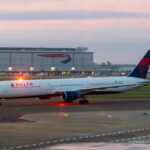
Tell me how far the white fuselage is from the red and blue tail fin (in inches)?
35.2

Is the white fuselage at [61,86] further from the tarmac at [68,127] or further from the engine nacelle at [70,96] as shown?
the tarmac at [68,127]

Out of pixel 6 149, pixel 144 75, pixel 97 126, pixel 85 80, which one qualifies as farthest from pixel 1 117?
pixel 144 75

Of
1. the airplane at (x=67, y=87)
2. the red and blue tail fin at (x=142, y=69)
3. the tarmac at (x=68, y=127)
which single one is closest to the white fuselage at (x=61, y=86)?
the airplane at (x=67, y=87)

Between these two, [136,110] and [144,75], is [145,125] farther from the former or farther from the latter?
[144,75]

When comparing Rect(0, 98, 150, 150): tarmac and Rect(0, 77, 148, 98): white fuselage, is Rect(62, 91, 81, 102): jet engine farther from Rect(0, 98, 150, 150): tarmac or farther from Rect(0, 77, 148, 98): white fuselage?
Rect(0, 98, 150, 150): tarmac

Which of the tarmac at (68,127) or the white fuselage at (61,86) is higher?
the white fuselage at (61,86)

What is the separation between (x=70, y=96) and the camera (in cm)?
5075

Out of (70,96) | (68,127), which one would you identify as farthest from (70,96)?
(68,127)

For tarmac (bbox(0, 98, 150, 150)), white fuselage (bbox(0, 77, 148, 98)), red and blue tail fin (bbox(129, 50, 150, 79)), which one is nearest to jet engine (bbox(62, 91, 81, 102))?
white fuselage (bbox(0, 77, 148, 98))

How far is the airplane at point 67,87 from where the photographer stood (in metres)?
49.1

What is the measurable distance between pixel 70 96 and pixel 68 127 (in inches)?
821

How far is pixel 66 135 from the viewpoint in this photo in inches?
1038

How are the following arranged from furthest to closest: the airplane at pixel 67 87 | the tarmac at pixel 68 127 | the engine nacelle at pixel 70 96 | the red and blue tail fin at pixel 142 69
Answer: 1. the red and blue tail fin at pixel 142 69
2. the engine nacelle at pixel 70 96
3. the airplane at pixel 67 87
4. the tarmac at pixel 68 127

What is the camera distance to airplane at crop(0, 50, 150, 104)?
49.1 m
